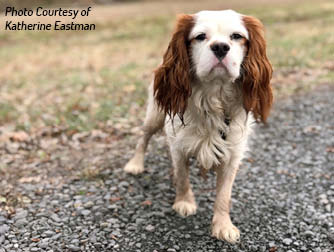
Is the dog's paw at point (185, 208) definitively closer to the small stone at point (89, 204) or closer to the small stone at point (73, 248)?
the small stone at point (89, 204)

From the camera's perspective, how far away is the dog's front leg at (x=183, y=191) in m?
3.47

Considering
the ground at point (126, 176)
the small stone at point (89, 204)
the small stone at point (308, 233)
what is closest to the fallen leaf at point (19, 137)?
the ground at point (126, 176)

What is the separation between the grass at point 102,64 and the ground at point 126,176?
4 cm

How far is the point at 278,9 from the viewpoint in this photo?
1684 cm

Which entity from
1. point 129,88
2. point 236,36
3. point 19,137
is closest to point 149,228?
point 236,36

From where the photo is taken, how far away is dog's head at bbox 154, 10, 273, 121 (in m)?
2.68

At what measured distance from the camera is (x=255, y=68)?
288cm

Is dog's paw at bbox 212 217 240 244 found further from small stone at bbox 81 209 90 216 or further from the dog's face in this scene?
the dog's face

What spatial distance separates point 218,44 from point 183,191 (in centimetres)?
149

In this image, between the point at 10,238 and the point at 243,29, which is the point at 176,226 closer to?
the point at 10,238

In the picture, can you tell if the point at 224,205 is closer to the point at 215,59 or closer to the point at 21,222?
the point at 215,59

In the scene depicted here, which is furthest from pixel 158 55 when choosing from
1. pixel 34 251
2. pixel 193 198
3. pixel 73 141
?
pixel 34 251

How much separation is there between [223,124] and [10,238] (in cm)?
191

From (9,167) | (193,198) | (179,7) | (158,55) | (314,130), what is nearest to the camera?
(193,198)
